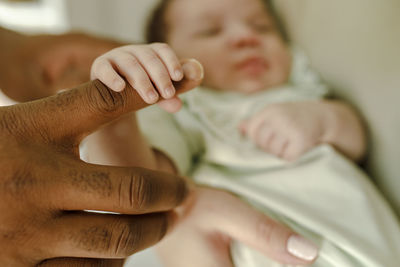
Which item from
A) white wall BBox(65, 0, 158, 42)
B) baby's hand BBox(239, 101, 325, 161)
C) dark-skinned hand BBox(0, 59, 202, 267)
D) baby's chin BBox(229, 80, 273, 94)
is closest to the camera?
dark-skinned hand BBox(0, 59, 202, 267)

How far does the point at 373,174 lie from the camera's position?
0.65m

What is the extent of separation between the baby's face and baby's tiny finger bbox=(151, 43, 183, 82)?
429 mm

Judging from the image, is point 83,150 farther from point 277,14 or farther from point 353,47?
point 277,14

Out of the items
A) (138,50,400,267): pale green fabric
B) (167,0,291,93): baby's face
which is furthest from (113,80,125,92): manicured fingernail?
(167,0,291,93): baby's face

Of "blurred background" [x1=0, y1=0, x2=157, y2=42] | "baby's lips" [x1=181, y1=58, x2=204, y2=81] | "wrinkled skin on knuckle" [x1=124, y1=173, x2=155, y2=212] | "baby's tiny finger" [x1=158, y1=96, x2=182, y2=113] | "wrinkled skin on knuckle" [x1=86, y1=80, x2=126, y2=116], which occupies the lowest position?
"blurred background" [x1=0, y1=0, x2=157, y2=42]

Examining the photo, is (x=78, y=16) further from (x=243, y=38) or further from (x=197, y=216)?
(x=197, y=216)

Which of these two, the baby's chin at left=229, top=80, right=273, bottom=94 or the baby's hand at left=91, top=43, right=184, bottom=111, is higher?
the baby's hand at left=91, top=43, right=184, bottom=111

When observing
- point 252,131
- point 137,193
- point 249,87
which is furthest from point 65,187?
point 249,87

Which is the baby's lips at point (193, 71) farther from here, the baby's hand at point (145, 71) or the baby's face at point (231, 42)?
the baby's face at point (231, 42)

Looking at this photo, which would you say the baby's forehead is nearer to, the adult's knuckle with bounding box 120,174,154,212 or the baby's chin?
the baby's chin

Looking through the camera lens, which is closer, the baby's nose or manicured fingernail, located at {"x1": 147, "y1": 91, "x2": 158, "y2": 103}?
manicured fingernail, located at {"x1": 147, "y1": 91, "x2": 158, "y2": 103}

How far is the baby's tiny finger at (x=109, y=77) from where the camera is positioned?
35 cm

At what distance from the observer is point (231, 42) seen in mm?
839

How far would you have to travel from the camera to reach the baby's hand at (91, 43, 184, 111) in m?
0.36
